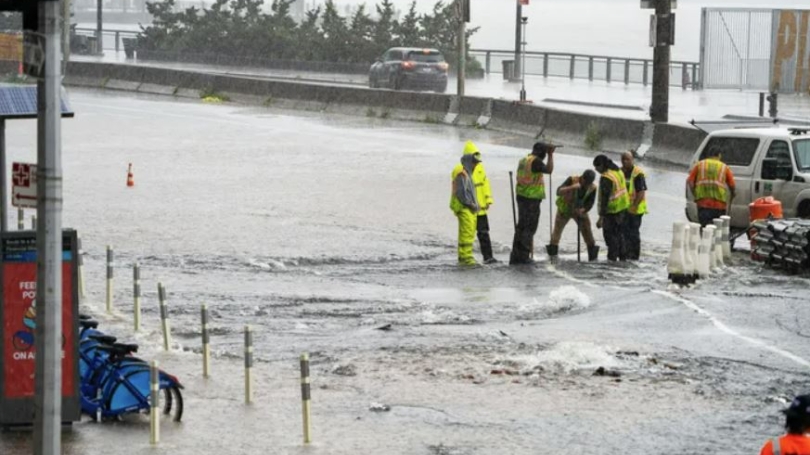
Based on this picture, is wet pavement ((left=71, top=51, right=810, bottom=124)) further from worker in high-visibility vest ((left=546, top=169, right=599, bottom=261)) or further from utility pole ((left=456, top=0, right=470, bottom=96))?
worker in high-visibility vest ((left=546, top=169, right=599, bottom=261))

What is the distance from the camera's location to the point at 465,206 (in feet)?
71.8

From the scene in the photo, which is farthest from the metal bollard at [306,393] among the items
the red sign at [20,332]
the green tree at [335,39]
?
the green tree at [335,39]

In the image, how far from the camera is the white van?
2291 centimetres

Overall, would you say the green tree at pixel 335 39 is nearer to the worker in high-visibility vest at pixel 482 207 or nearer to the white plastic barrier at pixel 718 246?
the worker in high-visibility vest at pixel 482 207

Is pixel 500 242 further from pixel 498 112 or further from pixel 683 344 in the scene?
pixel 498 112

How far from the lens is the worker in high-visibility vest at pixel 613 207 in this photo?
21875 millimetres

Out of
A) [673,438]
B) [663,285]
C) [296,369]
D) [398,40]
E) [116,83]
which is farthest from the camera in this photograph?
[398,40]

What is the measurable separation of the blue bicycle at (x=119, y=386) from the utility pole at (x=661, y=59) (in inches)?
891

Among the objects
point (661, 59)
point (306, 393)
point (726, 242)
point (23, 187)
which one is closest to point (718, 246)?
point (726, 242)

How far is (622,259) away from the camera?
72.7ft

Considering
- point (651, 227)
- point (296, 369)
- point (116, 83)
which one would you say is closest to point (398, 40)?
point (116, 83)

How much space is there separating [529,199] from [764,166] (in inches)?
134

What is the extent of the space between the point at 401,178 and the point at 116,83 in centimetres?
2524

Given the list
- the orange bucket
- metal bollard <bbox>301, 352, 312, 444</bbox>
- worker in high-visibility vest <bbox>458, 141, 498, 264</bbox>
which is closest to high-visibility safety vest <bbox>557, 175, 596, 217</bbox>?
worker in high-visibility vest <bbox>458, 141, 498, 264</bbox>
